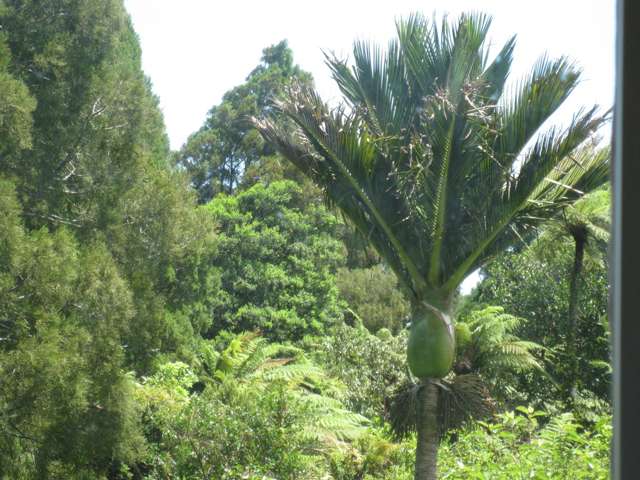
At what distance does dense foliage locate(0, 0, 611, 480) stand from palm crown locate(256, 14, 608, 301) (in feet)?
0.93

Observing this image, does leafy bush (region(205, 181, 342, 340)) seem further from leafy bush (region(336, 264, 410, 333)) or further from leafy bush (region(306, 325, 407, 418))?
leafy bush (region(306, 325, 407, 418))

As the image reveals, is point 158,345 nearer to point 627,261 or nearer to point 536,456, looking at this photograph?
point 536,456

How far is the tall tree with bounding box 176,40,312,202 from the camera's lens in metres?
29.0

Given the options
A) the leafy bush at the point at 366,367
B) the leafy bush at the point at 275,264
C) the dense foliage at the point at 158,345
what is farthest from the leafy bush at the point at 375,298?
the leafy bush at the point at 366,367

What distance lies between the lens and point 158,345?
36.7 ft

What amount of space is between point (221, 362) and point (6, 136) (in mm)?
6054

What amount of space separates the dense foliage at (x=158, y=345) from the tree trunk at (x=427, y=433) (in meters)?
0.13

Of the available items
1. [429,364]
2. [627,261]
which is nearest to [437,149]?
[429,364]

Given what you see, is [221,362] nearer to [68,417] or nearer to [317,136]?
[68,417]

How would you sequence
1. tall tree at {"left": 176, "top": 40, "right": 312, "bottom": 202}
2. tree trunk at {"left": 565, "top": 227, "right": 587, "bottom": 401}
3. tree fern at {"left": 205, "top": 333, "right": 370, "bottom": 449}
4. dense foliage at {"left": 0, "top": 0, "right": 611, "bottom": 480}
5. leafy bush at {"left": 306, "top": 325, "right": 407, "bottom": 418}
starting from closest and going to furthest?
dense foliage at {"left": 0, "top": 0, "right": 611, "bottom": 480} < tree fern at {"left": 205, "top": 333, "right": 370, "bottom": 449} < tree trunk at {"left": 565, "top": 227, "right": 587, "bottom": 401} < leafy bush at {"left": 306, "top": 325, "right": 407, "bottom": 418} < tall tree at {"left": 176, "top": 40, "right": 312, "bottom": 202}

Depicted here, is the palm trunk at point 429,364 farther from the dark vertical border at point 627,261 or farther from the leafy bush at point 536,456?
the dark vertical border at point 627,261

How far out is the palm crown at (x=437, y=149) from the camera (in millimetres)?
7355

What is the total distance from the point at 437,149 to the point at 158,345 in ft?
17.2

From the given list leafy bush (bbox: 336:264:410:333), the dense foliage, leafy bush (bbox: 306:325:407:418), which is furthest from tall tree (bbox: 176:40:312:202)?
leafy bush (bbox: 306:325:407:418)
